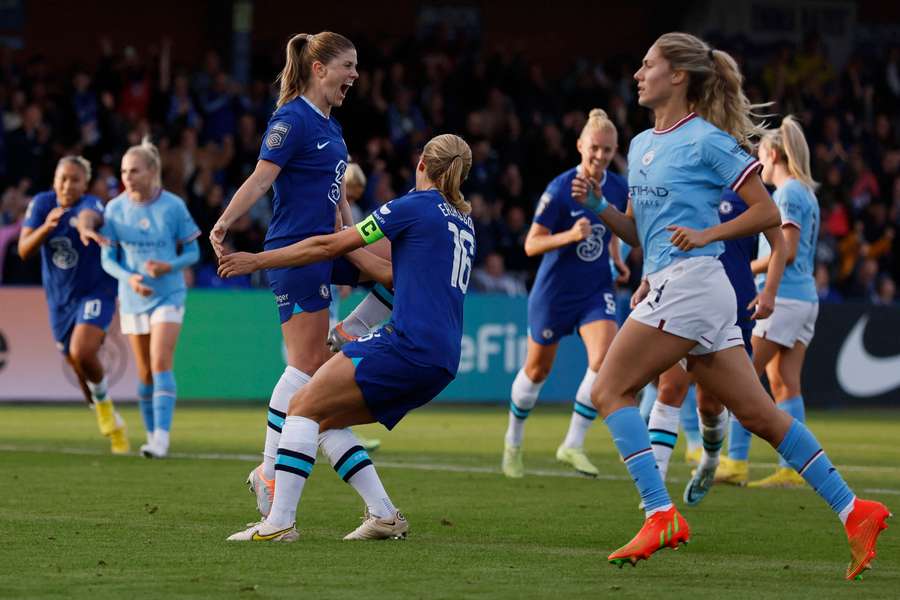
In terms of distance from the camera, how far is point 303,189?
8.14 meters

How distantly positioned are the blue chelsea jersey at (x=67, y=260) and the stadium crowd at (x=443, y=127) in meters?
6.09

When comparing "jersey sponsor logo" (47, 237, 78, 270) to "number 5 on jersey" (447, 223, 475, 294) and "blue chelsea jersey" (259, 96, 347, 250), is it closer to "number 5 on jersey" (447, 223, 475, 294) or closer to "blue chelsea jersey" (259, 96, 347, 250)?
"blue chelsea jersey" (259, 96, 347, 250)

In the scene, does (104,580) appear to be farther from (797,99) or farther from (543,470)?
(797,99)

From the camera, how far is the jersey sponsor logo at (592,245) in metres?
11.4

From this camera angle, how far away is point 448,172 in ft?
24.1

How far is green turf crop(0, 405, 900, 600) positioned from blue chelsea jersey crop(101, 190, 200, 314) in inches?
48.8

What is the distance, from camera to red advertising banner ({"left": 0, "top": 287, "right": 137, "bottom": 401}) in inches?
719

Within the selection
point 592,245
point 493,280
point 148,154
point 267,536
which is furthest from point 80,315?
point 493,280

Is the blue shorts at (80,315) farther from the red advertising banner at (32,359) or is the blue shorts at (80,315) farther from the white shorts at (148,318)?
the red advertising banner at (32,359)

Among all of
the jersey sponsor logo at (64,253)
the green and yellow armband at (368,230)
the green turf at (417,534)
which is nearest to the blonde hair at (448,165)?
the green and yellow armband at (368,230)

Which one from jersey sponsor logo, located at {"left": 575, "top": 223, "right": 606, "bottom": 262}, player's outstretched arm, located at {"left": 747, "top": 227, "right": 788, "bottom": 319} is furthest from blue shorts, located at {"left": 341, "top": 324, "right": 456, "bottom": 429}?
jersey sponsor logo, located at {"left": 575, "top": 223, "right": 606, "bottom": 262}

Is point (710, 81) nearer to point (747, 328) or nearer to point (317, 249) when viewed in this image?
point (317, 249)

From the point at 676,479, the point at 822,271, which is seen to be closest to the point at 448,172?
the point at 676,479

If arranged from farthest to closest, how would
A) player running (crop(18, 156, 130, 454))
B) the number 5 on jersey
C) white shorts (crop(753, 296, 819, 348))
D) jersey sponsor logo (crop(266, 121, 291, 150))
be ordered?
player running (crop(18, 156, 130, 454)), white shorts (crop(753, 296, 819, 348)), jersey sponsor logo (crop(266, 121, 291, 150)), the number 5 on jersey
